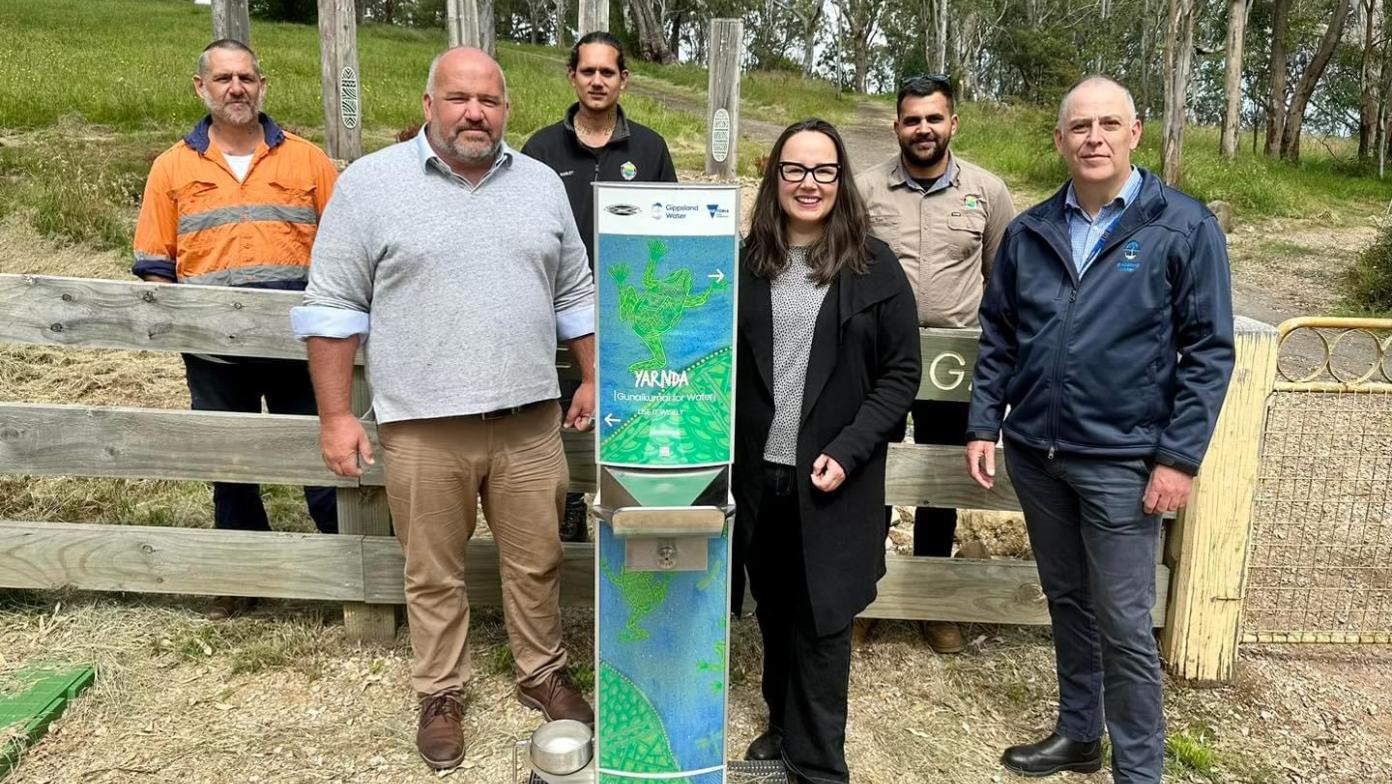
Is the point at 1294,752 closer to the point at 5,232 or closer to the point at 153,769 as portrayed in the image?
the point at 153,769

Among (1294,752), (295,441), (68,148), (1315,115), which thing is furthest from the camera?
(1315,115)

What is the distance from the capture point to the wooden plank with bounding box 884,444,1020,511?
382 centimetres

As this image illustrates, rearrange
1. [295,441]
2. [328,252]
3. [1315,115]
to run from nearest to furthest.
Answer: [328,252]
[295,441]
[1315,115]

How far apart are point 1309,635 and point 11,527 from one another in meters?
5.06

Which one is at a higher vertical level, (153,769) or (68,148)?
(68,148)

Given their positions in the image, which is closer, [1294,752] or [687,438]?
[687,438]

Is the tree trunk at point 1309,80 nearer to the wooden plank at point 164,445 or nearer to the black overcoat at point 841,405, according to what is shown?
the black overcoat at point 841,405

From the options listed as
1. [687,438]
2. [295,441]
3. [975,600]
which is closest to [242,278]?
[295,441]

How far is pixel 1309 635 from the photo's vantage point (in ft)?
13.2

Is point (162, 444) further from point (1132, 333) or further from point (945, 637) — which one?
point (1132, 333)

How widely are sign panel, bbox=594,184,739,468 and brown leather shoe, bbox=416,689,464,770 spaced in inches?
53.2

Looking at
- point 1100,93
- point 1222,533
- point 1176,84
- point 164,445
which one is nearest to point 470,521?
point 164,445

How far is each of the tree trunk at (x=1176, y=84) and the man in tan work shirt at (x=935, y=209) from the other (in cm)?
1352

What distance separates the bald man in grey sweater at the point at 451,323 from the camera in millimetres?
3064
